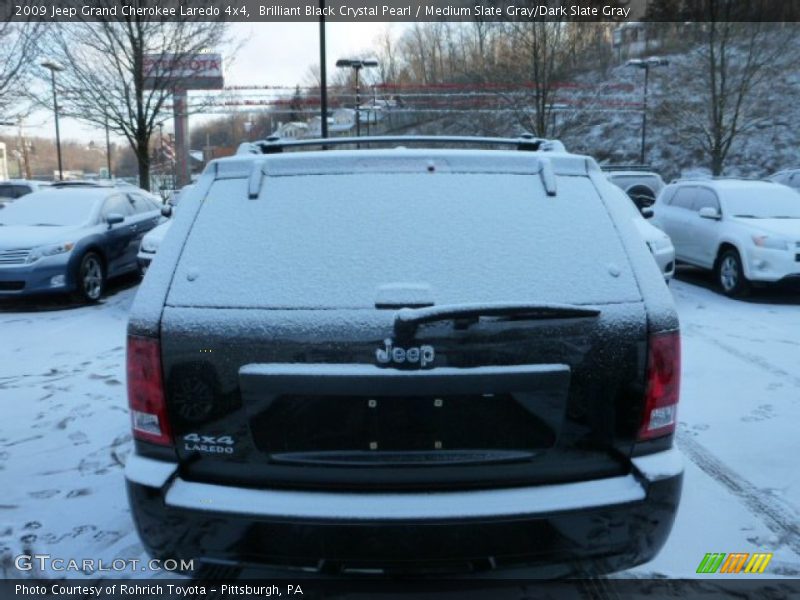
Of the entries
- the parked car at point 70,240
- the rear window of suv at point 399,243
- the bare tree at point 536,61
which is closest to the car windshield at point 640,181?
the bare tree at point 536,61

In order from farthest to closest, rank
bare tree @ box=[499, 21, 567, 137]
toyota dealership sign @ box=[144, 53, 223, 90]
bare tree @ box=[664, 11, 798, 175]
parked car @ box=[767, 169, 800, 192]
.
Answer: bare tree @ box=[664, 11, 798, 175]
bare tree @ box=[499, 21, 567, 137]
parked car @ box=[767, 169, 800, 192]
toyota dealership sign @ box=[144, 53, 223, 90]

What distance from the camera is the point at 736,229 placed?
10.0m

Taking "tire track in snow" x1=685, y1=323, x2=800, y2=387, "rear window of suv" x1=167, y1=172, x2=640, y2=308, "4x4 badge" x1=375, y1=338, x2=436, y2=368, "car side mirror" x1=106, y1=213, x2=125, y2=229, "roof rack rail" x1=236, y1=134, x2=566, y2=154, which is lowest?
"tire track in snow" x1=685, y1=323, x2=800, y2=387

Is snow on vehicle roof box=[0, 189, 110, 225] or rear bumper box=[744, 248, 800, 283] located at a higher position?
snow on vehicle roof box=[0, 189, 110, 225]

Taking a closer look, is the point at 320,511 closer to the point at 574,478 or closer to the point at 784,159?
the point at 574,478

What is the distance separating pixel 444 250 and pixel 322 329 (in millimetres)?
502

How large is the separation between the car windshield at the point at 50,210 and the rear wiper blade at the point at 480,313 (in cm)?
945

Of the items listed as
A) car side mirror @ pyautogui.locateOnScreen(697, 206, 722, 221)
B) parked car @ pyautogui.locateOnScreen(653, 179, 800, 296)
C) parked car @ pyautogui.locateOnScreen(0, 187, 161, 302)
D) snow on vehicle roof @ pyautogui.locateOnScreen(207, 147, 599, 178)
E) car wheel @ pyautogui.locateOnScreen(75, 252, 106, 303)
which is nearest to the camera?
snow on vehicle roof @ pyautogui.locateOnScreen(207, 147, 599, 178)

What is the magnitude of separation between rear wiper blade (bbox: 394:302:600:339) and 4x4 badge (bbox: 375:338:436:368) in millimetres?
43

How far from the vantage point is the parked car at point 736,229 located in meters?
9.45

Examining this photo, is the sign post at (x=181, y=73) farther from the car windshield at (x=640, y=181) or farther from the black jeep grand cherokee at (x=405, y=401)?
the black jeep grand cherokee at (x=405, y=401)

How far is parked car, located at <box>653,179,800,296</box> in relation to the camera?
372 inches

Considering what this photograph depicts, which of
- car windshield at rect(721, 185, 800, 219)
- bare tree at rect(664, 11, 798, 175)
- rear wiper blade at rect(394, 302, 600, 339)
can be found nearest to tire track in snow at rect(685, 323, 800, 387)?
car windshield at rect(721, 185, 800, 219)

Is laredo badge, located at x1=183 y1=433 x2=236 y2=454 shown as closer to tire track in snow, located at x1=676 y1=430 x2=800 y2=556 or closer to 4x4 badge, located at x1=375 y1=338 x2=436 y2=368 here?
4x4 badge, located at x1=375 y1=338 x2=436 y2=368
